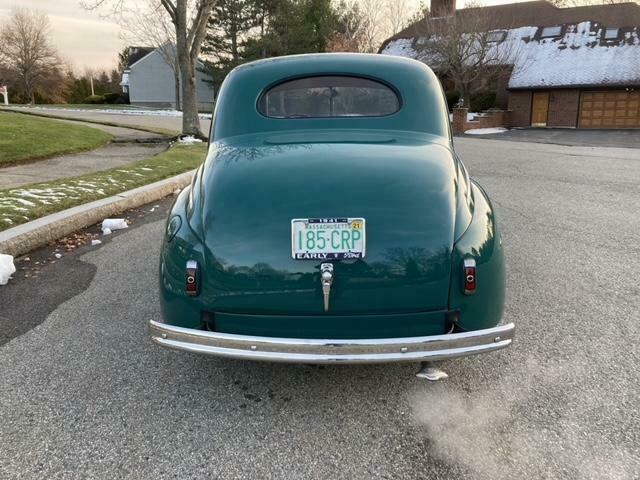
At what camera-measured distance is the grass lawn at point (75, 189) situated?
600 cm

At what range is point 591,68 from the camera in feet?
103

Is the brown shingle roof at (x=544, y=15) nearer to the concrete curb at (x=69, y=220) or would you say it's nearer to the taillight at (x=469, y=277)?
the concrete curb at (x=69, y=220)

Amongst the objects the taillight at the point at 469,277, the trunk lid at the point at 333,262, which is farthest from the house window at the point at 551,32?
the taillight at the point at 469,277

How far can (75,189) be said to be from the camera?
7.47m

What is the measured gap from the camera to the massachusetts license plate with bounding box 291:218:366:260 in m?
2.49

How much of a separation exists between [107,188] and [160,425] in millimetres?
5876

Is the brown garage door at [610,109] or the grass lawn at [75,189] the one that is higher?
the brown garage door at [610,109]

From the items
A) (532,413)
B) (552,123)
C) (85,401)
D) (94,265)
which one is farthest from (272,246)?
(552,123)

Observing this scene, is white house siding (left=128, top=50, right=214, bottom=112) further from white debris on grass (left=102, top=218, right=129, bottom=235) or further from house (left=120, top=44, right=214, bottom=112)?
white debris on grass (left=102, top=218, right=129, bottom=235)

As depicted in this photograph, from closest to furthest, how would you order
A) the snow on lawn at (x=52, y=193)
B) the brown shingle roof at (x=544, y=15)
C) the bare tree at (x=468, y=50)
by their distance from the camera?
1. the snow on lawn at (x=52, y=193)
2. the bare tree at (x=468, y=50)
3. the brown shingle roof at (x=544, y=15)

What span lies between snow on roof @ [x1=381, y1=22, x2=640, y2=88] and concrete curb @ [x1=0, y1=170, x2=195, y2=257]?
30079mm

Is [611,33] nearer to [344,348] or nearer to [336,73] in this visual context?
[336,73]

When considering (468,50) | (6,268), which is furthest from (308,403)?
(468,50)

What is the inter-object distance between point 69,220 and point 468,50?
99.1ft
